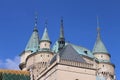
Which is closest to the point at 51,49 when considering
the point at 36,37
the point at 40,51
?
the point at 40,51

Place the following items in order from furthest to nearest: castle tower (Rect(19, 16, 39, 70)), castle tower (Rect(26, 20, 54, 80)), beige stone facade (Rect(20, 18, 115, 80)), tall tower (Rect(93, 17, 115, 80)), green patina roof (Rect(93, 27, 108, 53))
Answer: green patina roof (Rect(93, 27, 108, 53)) → castle tower (Rect(19, 16, 39, 70)) → tall tower (Rect(93, 17, 115, 80)) → castle tower (Rect(26, 20, 54, 80)) → beige stone facade (Rect(20, 18, 115, 80))

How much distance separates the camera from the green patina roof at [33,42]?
283ft

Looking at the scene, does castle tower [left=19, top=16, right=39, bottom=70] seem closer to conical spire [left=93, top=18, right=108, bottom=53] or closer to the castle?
the castle

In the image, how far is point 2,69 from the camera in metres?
69.4

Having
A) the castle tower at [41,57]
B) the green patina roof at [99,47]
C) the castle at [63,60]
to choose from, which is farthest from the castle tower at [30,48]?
the green patina roof at [99,47]

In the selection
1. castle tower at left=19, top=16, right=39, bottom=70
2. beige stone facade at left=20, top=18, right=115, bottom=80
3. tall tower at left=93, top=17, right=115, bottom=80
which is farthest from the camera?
castle tower at left=19, top=16, right=39, bottom=70

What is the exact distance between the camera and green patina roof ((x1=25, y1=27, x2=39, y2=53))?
8628 cm

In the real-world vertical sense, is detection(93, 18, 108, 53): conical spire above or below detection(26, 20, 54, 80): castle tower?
above

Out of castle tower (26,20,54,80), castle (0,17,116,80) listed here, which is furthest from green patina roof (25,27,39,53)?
castle tower (26,20,54,80)

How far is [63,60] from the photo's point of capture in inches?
2376

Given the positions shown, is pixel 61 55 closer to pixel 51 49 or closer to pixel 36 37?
pixel 51 49

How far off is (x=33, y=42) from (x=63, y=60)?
28.9 m

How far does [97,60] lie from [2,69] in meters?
25.8

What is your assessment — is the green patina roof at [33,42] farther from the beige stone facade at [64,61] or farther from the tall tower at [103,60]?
the tall tower at [103,60]
